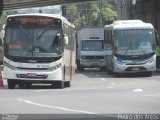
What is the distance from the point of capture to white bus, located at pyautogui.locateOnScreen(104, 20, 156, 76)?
37.2 meters

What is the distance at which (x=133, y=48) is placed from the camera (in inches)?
1465

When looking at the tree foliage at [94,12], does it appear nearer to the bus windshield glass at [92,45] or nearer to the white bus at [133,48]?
the bus windshield glass at [92,45]

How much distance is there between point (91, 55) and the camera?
161 ft

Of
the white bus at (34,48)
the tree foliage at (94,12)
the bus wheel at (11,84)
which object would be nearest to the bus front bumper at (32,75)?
the white bus at (34,48)

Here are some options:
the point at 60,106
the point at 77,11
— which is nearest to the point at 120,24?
the point at 60,106

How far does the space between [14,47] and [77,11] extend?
116284 millimetres

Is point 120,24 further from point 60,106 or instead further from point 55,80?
point 60,106

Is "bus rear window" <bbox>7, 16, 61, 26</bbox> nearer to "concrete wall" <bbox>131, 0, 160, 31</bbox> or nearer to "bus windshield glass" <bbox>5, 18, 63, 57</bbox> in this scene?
"bus windshield glass" <bbox>5, 18, 63, 57</bbox>

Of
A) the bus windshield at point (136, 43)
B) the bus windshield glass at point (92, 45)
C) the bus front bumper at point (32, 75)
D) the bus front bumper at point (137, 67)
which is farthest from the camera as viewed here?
the bus windshield glass at point (92, 45)

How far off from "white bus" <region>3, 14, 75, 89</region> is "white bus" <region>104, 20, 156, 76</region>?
1133 cm

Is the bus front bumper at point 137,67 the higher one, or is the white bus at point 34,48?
the white bus at point 34,48

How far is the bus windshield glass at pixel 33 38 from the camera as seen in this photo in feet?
85.3

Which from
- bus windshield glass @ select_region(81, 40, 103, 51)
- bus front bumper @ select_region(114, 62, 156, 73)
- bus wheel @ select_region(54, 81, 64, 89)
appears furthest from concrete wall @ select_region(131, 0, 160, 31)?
bus wheel @ select_region(54, 81, 64, 89)

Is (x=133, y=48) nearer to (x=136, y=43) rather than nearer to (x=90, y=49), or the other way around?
(x=136, y=43)
